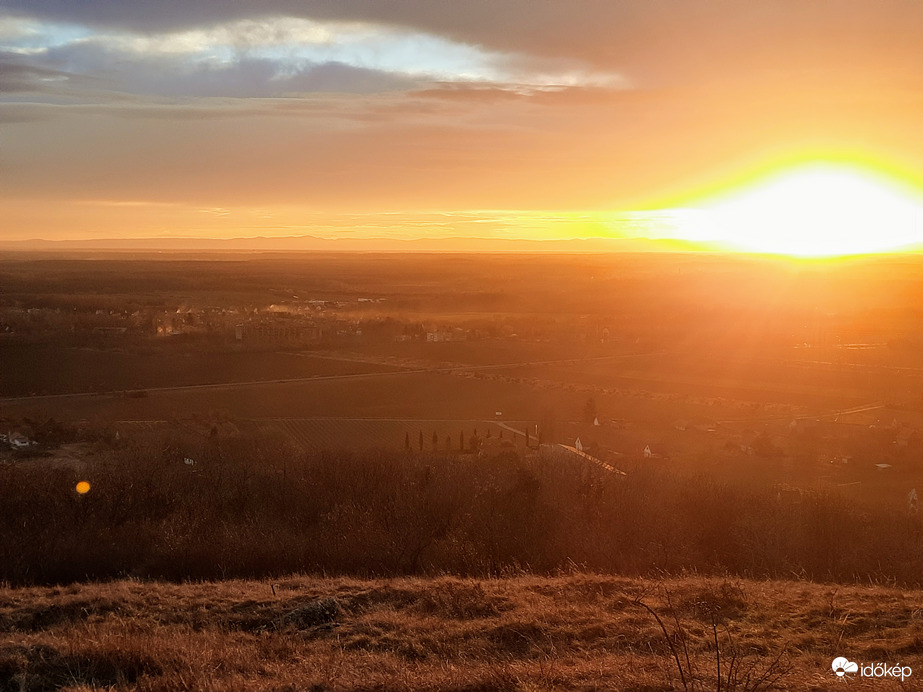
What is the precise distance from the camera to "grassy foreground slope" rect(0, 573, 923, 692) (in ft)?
17.8

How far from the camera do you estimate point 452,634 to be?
6.86 metres

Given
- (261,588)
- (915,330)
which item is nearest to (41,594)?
(261,588)

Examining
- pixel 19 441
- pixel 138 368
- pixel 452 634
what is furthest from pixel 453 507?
pixel 138 368

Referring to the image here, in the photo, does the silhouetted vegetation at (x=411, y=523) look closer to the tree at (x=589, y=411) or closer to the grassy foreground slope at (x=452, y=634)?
the grassy foreground slope at (x=452, y=634)

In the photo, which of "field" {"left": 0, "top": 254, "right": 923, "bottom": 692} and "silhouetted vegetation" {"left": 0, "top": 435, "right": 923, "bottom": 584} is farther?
"silhouetted vegetation" {"left": 0, "top": 435, "right": 923, "bottom": 584}

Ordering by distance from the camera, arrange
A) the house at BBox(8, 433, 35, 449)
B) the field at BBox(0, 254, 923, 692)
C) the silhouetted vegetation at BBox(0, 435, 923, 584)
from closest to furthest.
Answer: the field at BBox(0, 254, 923, 692), the silhouetted vegetation at BBox(0, 435, 923, 584), the house at BBox(8, 433, 35, 449)

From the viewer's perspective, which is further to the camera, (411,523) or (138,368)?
(138,368)

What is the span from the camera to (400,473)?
1880cm

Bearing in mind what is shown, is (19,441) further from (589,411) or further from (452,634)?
(452,634)

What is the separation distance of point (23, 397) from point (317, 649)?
3338 centimetres

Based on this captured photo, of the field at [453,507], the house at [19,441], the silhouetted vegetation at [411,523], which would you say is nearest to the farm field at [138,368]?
the field at [453,507]

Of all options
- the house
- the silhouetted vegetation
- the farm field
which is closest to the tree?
the silhouetted vegetation

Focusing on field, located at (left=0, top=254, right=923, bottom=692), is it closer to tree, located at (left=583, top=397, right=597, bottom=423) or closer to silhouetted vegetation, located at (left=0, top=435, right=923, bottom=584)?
silhouetted vegetation, located at (left=0, top=435, right=923, bottom=584)

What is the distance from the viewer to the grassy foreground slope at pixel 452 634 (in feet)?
17.8
